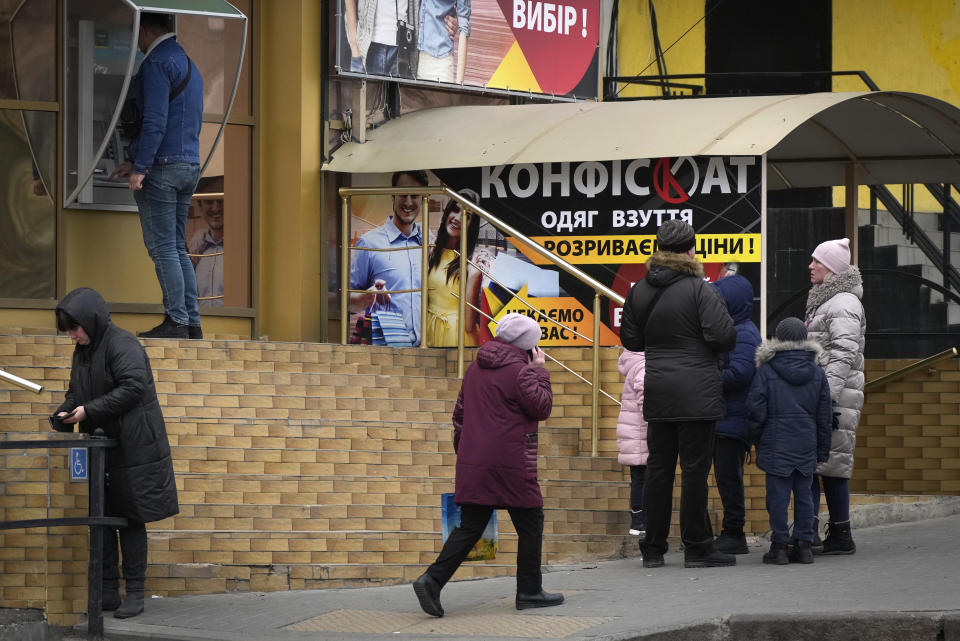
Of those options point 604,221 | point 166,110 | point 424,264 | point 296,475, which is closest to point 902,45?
point 604,221

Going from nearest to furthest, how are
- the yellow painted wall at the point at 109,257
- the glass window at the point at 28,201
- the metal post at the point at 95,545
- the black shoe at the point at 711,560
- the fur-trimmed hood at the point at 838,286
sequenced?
the metal post at the point at 95,545 < the black shoe at the point at 711,560 < the fur-trimmed hood at the point at 838,286 < the glass window at the point at 28,201 < the yellow painted wall at the point at 109,257

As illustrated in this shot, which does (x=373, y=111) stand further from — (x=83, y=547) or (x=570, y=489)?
(x=83, y=547)

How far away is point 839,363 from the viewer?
29.5 feet

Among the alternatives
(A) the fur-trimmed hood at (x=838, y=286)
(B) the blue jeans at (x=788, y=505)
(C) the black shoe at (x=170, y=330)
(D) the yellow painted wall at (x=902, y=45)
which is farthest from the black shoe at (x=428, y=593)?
(D) the yellow painted wall at (x=902, y=45)

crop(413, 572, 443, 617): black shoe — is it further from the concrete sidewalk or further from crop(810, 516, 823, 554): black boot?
crop(810, 516, 823, 554): black boot

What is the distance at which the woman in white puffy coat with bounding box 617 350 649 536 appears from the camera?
30.1ft

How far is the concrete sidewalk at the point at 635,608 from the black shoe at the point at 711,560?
9 centimetres

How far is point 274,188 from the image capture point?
40.3 ft

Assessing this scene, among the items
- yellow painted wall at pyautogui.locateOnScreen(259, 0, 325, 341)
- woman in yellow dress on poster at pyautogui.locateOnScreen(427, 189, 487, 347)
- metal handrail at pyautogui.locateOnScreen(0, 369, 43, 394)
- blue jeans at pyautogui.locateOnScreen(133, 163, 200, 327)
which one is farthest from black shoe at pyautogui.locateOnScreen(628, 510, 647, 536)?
yellow painted wall at pyautogui.locateOnScreen(259, 0, 325, 341)

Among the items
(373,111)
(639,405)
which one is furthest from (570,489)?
(373,111)

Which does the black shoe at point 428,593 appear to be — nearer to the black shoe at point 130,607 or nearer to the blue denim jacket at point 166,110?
the black shoe at point 130,607

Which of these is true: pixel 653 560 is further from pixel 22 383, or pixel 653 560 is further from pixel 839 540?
pixel 22 383

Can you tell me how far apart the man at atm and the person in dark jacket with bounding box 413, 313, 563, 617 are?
11.3 feet

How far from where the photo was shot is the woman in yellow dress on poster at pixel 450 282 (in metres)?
11.7
